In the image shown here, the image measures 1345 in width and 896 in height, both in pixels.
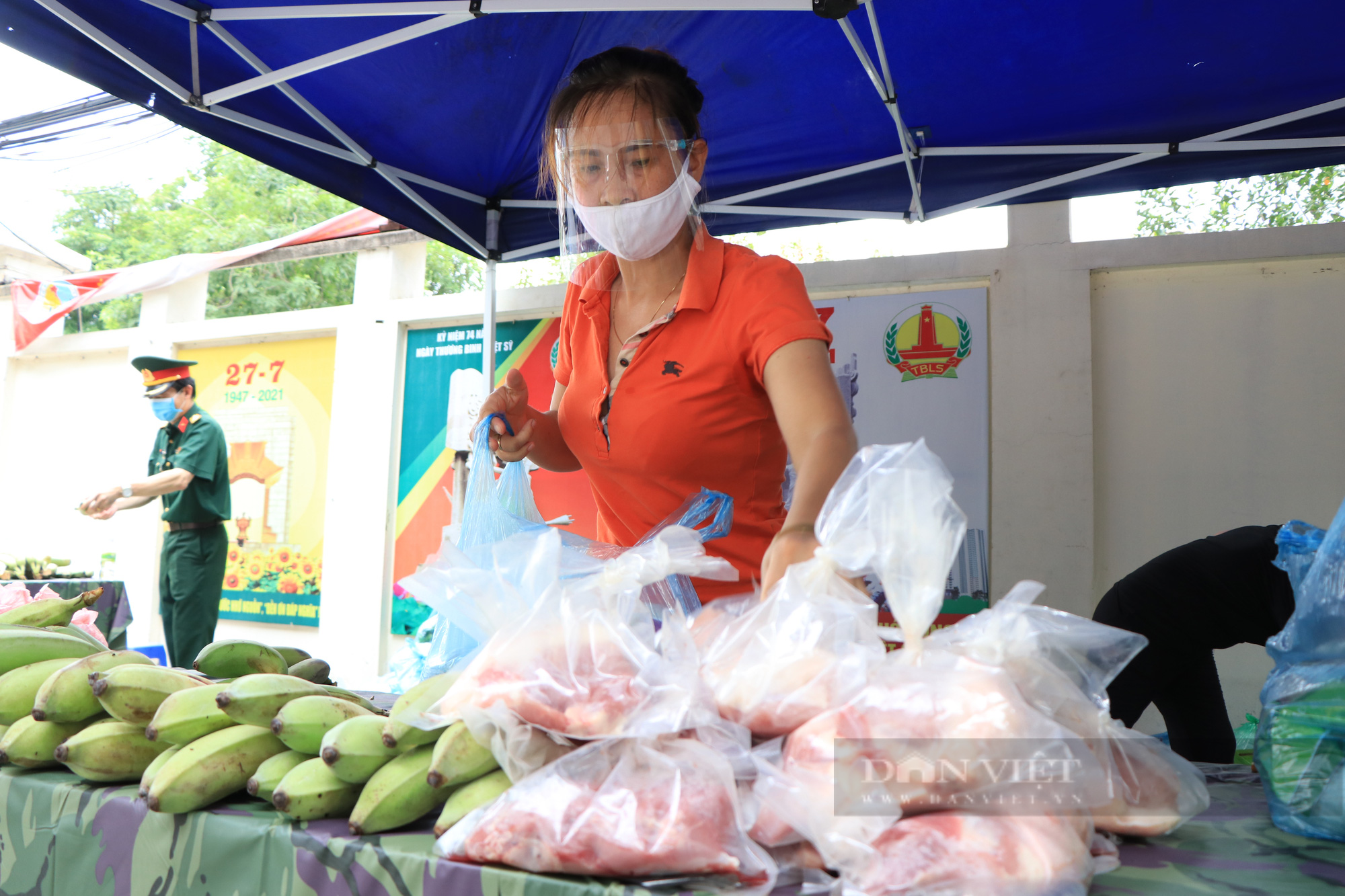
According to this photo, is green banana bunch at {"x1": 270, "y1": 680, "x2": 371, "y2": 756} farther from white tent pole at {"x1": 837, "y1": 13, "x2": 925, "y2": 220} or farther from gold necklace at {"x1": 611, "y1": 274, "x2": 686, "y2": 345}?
white tent pole at {"x1": 837, "y1": 13, "x2": 925, "y2": 220}

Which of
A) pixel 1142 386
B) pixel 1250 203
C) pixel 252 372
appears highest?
pixel 1250 203

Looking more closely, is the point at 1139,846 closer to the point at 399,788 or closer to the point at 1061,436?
the point at 399,788

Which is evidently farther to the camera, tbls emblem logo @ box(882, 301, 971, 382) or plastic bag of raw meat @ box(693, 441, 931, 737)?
tbls emblem logo @ box(882, 301, 971, 382)

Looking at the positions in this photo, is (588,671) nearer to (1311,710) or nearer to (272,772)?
(272,772)

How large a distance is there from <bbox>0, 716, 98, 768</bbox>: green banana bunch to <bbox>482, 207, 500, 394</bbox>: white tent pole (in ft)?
9.67

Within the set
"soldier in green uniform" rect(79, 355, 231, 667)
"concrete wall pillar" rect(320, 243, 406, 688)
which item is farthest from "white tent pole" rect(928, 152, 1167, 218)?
"concrete wall pillar" rect(320, 243, 406, 688)

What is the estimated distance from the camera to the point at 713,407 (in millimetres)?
1433

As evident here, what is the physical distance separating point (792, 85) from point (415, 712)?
2.52 m

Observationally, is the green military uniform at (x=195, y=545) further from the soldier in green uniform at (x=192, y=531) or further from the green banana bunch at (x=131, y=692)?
the green banana bunch at (x=131, y=692)

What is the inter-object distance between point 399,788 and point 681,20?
2.31m

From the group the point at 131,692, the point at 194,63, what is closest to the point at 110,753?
the point at 131,692

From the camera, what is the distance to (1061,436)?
416cm

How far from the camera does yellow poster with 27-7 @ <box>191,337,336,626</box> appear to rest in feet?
21.1

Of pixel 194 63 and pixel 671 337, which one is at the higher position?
pixel 194 63
